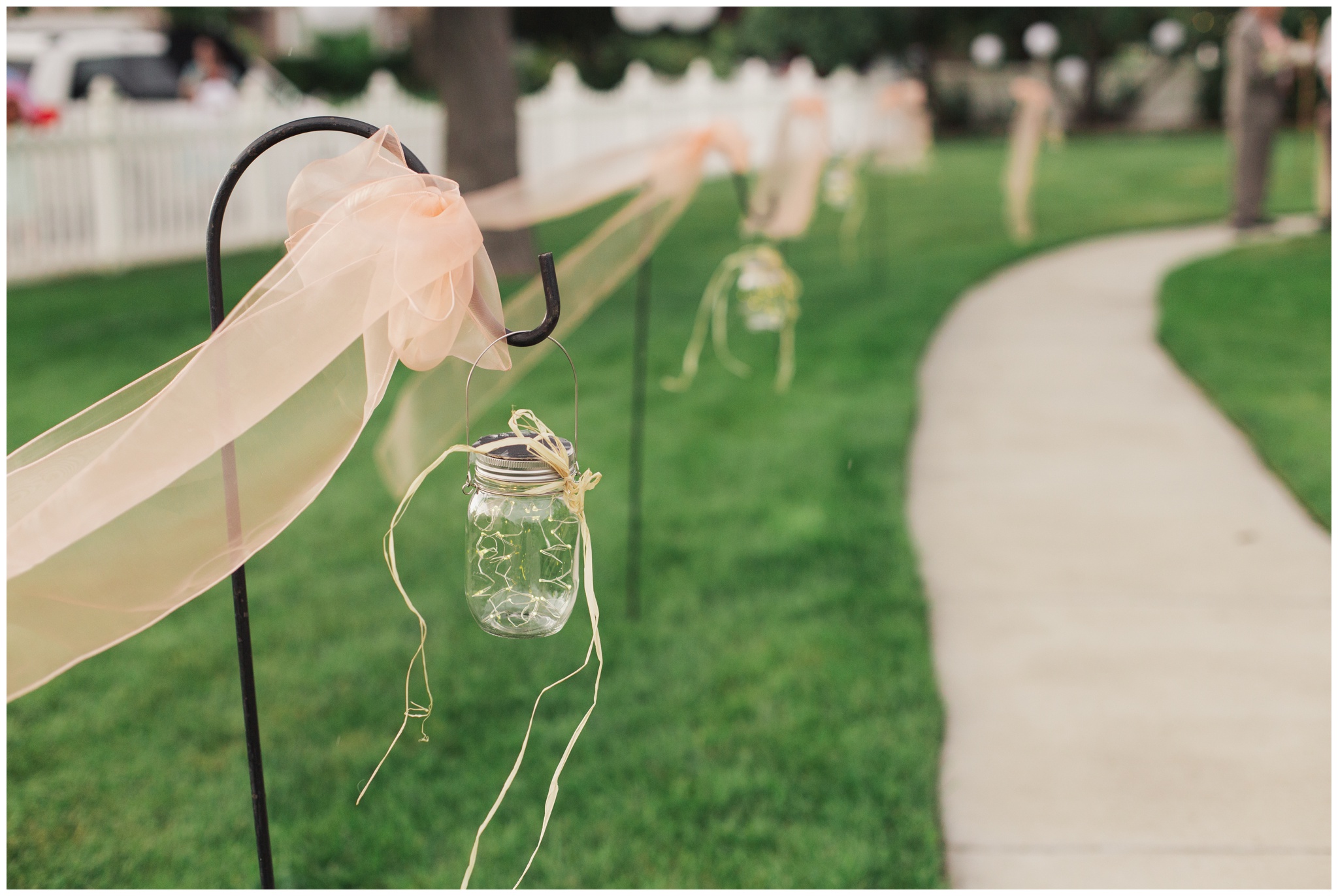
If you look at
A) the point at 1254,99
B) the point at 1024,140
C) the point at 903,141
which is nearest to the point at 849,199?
the point at 1024,140

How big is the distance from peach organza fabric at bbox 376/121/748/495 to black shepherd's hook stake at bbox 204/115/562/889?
125 cm

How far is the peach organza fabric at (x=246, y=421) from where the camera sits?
4.94 ft

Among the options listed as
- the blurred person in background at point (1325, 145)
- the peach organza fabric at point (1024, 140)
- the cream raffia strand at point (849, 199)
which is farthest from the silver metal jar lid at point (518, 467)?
the blurred person in background at point (1325, 145)

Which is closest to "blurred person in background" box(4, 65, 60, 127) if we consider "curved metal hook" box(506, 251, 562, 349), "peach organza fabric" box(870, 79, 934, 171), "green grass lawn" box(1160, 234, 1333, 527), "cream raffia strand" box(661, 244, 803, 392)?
"cream raffia strand" box(661, 244, 803, 392)

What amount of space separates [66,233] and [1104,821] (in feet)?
32.4

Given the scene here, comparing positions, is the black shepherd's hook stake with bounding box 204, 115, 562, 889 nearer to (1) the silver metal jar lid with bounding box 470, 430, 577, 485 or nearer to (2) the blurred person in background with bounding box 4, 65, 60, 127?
(1) the silver metal jar lid with bounding box 470, 430, 577, 485

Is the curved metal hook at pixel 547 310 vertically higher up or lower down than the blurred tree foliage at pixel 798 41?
lower down

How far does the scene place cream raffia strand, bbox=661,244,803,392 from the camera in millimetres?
4059

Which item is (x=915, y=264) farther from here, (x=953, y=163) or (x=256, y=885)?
(x=953, y=163)

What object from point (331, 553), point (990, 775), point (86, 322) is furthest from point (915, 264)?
point (990, 775)

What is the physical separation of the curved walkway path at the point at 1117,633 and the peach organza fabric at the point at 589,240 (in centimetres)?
150

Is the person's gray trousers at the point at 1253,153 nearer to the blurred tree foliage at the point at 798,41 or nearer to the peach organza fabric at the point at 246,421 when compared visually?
the peach organza fabric at the point at 246,421

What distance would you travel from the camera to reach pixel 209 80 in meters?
13.6

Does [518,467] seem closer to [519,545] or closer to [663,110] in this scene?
[519,545]
